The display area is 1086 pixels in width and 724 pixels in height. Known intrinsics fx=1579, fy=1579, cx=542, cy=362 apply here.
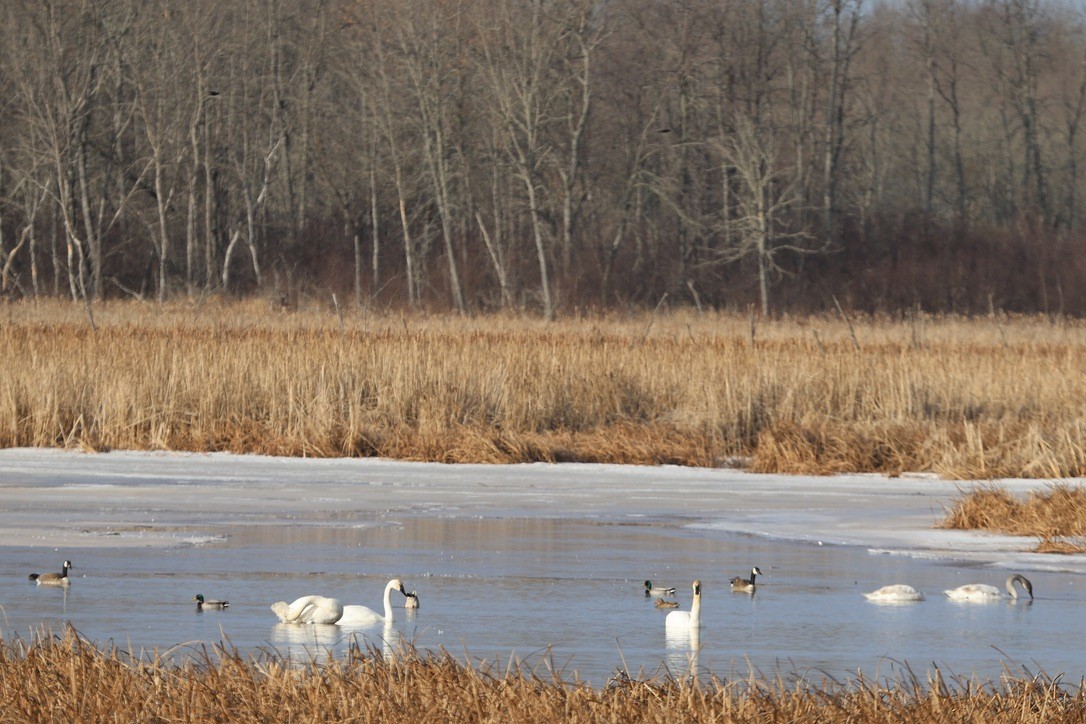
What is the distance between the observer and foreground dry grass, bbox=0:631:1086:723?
4.52m

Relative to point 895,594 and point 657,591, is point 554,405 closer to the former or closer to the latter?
point 657,591

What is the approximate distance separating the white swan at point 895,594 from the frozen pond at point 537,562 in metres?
0.07

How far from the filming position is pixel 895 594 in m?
7.22

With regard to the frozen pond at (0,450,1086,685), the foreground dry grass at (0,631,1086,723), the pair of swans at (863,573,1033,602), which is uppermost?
the foreground dry grass at (0,631,1086,723)

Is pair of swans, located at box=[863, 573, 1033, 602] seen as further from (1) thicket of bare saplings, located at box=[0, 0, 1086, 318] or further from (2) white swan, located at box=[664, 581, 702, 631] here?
(1) thicket of bare saplings, located at box=[0, 0, 1086, 318]

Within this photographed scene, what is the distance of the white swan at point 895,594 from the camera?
7.20 m

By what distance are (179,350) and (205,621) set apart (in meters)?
11.4

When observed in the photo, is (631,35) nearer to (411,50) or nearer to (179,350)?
(411,50)

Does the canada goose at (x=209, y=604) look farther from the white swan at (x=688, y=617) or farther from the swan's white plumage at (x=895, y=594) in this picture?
the swan's white plumage at (x=895, y=594)

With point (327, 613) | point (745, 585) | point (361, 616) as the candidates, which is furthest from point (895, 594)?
point (327, 613)

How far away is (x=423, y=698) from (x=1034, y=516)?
619 cm

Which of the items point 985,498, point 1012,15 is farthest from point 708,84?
point 985,498

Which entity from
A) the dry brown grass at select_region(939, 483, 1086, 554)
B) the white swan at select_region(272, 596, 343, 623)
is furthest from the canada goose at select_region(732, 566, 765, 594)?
the dry brown grass at select_region(939, 483, 1086, 554)

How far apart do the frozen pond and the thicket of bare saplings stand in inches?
992
